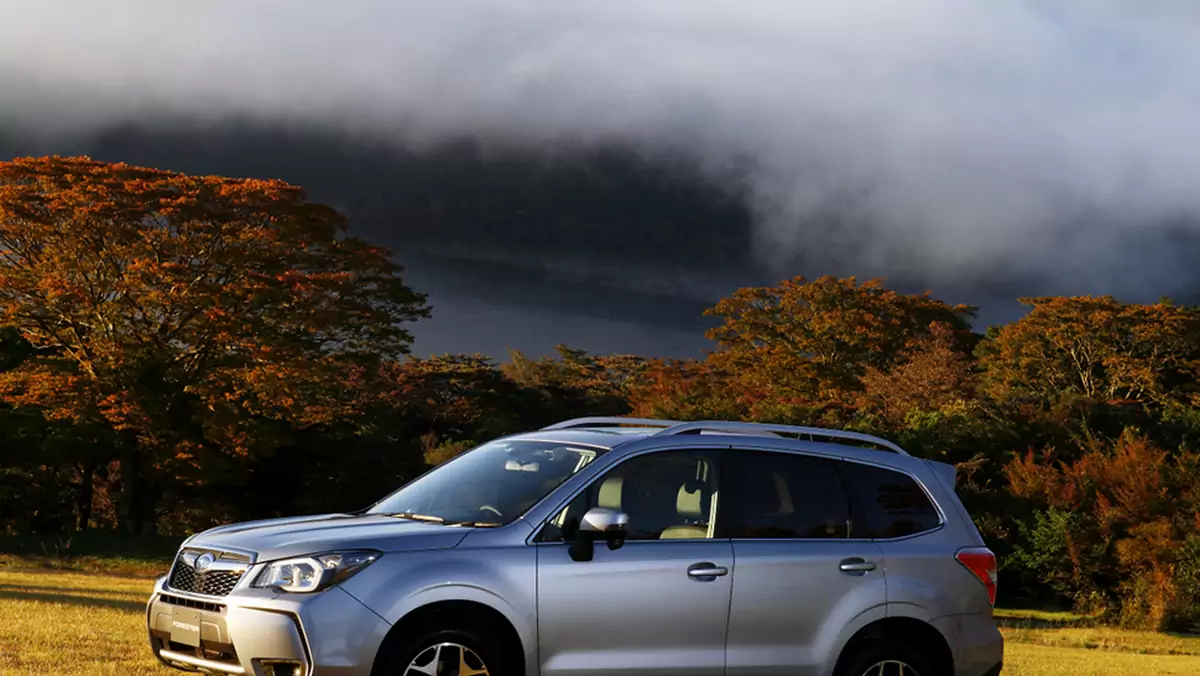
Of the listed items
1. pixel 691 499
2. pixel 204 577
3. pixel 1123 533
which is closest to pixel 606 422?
pixel 691 499

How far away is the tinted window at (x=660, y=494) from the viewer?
754cm

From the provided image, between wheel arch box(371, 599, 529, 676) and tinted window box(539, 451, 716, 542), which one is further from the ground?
tinted window box(539, 451, 716, 542)

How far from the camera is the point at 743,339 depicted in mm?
66250

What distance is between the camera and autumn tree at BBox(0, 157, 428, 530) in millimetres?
40812

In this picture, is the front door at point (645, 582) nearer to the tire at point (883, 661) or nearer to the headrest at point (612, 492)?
the headrest at point (612, 492)

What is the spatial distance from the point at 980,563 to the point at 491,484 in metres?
3.09

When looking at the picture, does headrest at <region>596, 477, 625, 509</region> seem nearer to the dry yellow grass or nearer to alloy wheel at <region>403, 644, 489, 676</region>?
alloy wheel at <region>403, 644, 489, 676</region>

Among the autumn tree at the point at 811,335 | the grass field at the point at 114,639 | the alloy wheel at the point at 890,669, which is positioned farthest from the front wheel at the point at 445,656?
the autumn tree at the point at 811,335

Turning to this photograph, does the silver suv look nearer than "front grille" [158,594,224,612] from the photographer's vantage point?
Yes

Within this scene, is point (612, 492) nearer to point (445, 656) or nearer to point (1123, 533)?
point (445, 656)

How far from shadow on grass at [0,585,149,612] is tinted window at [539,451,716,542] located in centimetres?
1173

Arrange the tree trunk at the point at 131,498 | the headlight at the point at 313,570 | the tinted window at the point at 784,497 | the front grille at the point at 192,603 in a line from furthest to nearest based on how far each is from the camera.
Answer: the tree trunk at the point at 131,498
the tinted window at the point at 784,497
the front grille at the point at 192,603
the headlight at the point at 313,570

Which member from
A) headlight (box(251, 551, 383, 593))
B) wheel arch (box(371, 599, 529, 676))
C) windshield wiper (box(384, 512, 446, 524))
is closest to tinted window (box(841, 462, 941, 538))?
wheel arch (box(371, 599, 529, 676))

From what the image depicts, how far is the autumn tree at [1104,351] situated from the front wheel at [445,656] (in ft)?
191
